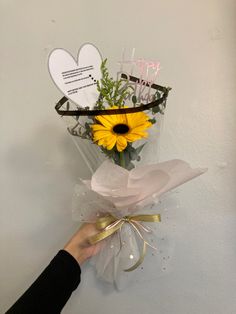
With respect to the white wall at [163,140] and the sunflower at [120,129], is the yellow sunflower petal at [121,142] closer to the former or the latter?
the sunflower at [120,129]

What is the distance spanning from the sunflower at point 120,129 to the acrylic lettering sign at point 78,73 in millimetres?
79

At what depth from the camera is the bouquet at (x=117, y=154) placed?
671mm

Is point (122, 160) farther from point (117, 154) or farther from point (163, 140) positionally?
point (163, 140)

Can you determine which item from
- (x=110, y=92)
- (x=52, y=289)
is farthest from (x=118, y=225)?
(x=110, y=92)

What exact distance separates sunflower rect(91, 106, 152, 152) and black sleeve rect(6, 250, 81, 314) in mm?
315

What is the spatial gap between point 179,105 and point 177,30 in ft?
0.76

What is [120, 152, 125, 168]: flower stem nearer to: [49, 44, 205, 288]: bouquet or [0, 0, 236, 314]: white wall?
[49, 44, 205, 288]: bouquet

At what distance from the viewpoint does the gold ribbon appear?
75cm

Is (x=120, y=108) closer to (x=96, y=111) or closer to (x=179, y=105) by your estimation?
(x=96, y=111)

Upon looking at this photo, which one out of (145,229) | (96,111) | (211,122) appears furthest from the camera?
(211,122)

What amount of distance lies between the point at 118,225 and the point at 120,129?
0.24 meters

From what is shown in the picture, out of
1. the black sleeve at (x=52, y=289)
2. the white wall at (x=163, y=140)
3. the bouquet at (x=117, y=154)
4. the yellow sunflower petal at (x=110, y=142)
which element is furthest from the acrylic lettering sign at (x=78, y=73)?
the black sleeve at (x=52, y=289)

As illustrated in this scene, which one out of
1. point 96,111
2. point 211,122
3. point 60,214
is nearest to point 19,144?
point 60,214

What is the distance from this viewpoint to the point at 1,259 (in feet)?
2.98
